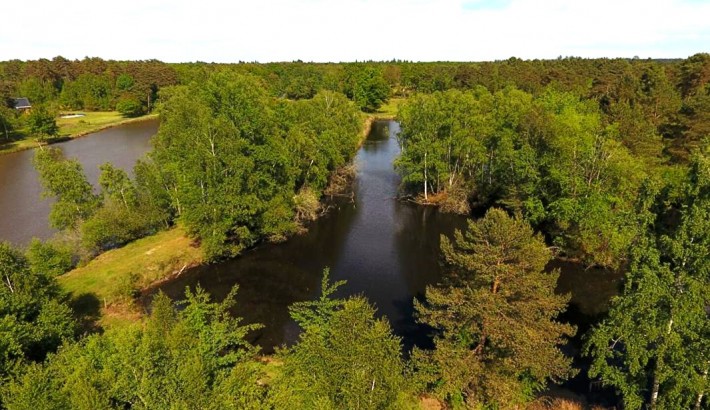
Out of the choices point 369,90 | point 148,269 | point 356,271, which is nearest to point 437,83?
point 369,90

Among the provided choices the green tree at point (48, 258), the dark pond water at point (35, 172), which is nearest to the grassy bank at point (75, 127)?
the dark pond water at point (35, 172)

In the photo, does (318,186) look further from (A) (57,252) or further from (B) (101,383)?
(B) (101,383)

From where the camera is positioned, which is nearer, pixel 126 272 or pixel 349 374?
pixel 349 374

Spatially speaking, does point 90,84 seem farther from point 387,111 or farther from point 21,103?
point 387,111

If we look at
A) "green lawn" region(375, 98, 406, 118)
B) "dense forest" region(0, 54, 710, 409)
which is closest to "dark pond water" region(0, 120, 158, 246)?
"dense forest" region(0, 54, 710, 409)

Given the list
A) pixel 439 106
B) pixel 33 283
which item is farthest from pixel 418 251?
pixel 33 283
